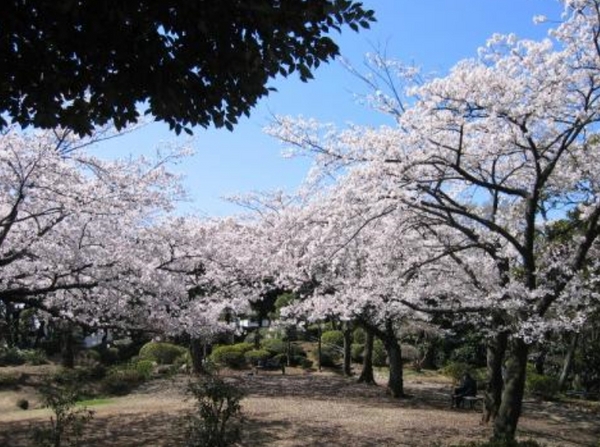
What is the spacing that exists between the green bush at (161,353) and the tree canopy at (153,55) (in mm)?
22863

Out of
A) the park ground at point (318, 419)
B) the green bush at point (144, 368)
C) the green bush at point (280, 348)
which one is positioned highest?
the green bush at point (280, 348)

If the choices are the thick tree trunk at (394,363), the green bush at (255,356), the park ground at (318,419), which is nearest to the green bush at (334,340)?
the green bush at (255,356)

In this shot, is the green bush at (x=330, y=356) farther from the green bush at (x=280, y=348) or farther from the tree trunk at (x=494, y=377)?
the tree trunk at (x=494, y=377)

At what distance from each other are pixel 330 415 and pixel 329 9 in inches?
431

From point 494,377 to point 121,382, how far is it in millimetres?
11680

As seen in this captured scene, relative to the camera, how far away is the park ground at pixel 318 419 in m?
10.7

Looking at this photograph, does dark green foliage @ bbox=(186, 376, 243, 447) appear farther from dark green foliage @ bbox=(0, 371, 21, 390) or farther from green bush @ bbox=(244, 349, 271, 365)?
green bush @ bbox=(244, 349, 271, 365)

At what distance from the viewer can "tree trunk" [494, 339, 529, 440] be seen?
9.13m

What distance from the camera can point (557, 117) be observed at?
8367 millimetres

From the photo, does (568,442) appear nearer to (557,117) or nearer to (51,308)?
(557,117)

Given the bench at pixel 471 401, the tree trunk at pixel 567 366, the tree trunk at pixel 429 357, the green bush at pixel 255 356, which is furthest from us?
the tree trunk at pixel 429 357

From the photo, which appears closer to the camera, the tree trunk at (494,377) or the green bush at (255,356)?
the tree trunk at (494,377)

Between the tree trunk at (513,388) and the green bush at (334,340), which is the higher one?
the green bush at (334,340)

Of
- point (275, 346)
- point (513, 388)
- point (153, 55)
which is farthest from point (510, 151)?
point (275, 346)
